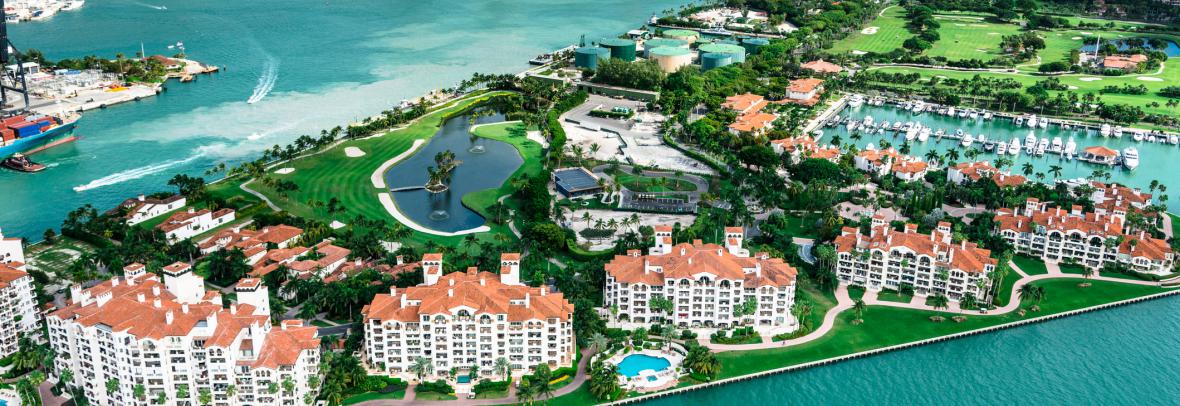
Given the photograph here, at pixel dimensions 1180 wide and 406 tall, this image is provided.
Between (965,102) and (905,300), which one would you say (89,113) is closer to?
(905,300)

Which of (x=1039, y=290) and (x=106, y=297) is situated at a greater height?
(x=106, y=297)

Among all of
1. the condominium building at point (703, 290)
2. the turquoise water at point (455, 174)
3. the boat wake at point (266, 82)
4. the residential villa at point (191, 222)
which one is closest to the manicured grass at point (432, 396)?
Answer: the condominium building at point (703, 290)

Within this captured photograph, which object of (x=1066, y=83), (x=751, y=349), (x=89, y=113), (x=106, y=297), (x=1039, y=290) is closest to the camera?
(x=106, y=297)

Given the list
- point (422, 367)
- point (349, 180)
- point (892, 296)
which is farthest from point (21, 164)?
point (892, 296)

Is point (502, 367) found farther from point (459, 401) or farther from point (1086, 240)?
point (1086, 240)

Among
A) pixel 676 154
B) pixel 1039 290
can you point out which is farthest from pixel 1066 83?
pixel 1039 290

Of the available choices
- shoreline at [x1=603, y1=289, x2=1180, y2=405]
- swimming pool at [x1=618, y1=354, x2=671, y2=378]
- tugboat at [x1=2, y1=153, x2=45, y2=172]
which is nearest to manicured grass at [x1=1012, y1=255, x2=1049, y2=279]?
shoreline at [x1=603, y1=289, x2=1180, y2=405]

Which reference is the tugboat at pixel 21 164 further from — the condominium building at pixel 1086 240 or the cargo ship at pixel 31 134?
the condominium building at pixel 1086 240
